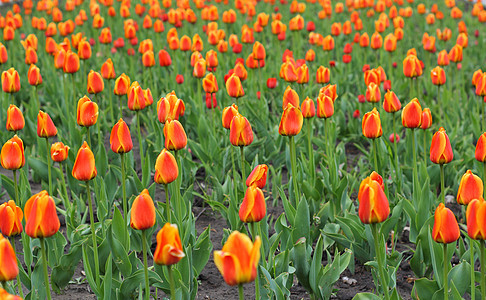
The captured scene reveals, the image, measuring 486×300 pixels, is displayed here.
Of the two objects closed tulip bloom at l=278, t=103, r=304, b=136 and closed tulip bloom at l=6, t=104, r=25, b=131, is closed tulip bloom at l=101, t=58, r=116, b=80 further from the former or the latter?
closed tulip bloom at l=278, t=103, r=304, b=136

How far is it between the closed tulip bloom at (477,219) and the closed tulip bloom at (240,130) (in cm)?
105

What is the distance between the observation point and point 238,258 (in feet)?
5.31

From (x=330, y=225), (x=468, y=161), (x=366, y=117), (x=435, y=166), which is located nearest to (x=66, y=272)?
(x=330, y=225)

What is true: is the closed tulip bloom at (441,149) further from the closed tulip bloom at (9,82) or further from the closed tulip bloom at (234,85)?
the closed tulip bloom at (9,82)

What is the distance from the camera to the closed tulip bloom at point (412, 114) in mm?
3094

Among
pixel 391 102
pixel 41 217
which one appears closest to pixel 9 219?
pixel 41 217

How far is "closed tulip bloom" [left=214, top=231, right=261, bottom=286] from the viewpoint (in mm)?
1587

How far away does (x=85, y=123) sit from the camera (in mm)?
3088

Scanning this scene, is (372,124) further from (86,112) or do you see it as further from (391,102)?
(86,112)

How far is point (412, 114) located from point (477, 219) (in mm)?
1258

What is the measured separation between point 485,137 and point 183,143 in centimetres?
120

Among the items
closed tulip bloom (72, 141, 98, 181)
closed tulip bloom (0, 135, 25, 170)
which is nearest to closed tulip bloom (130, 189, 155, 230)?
closed tulip bloom (72, 141, 98, 181)

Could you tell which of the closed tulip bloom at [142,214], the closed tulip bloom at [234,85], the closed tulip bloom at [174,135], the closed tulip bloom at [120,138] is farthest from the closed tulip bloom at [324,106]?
the closed tulip bloom at [142,214]

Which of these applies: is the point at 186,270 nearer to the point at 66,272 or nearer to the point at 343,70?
the point at 66,272
